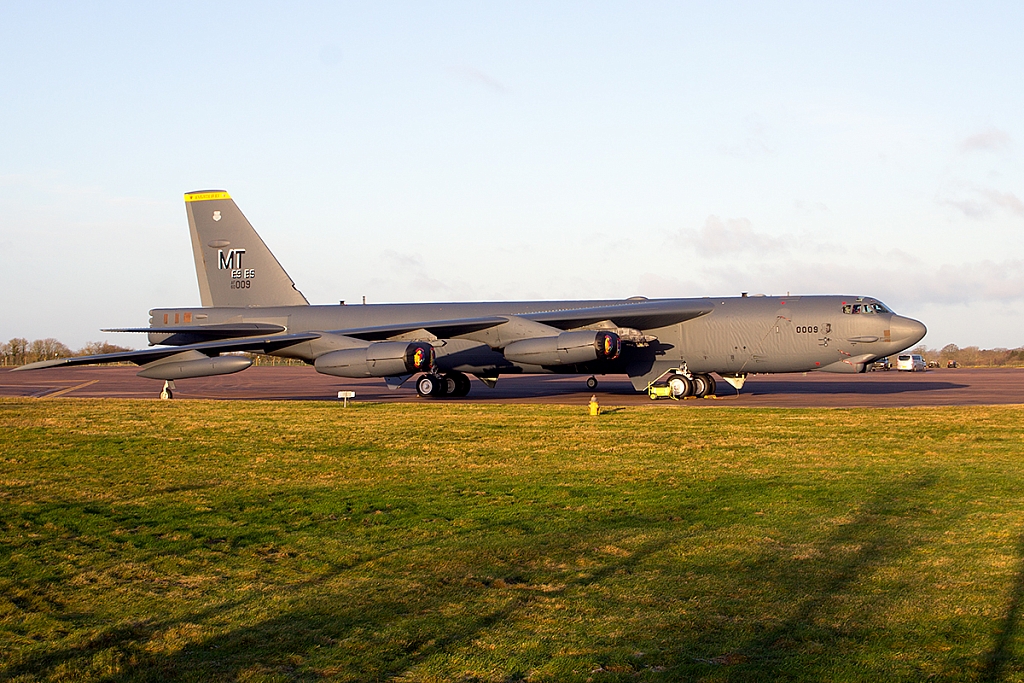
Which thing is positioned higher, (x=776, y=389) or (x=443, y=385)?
(x=443, y=385)

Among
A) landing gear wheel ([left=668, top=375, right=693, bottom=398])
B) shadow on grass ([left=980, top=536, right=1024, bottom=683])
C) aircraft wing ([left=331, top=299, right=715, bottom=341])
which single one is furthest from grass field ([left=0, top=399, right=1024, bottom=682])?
landing gear wheel ([left=668, top=375, right=693, bottom=398])

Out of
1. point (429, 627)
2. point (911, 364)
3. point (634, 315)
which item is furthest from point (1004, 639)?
point (911, 364)

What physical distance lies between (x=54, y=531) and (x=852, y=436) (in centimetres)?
1264

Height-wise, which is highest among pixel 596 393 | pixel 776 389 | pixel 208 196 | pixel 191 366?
pixel 208 196

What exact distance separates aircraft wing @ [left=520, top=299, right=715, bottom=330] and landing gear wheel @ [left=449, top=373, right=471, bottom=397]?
135 inches

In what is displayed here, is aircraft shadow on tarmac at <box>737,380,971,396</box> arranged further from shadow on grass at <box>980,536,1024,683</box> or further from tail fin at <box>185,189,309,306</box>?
shadow on grass at <box>980,536,1024,683</box>

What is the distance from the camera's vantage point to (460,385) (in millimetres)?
32062

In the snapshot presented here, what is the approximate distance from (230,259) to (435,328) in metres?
9.56

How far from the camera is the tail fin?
3372 centimetres

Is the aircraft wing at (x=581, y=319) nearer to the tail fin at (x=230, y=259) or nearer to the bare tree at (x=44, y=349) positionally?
the tail fin at (x=230, y=259)

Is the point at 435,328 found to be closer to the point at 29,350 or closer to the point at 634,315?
the point at 634,315

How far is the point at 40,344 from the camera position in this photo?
80750 millimetres

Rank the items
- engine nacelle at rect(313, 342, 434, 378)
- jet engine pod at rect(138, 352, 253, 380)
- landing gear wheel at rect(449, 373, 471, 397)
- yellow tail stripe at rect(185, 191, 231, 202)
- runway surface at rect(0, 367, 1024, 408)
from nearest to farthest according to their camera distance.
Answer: jet engine pod at rect(138, 352, 253, 380) → runway surface at rect(0, 367, 1024, 408) → engine nacelle at rect(313, 342, 434, 378) → landing gear wheel at rect(449, 373, 471, 397) → yellow tail stripe at rect(185, 191, 231, 202)

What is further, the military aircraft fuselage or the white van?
the white van
